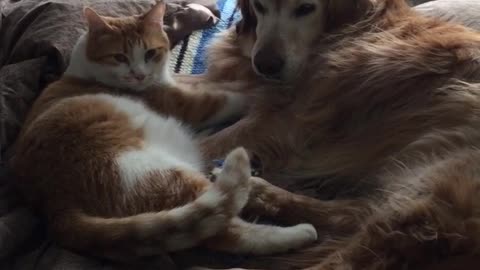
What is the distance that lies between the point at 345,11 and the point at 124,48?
619mm

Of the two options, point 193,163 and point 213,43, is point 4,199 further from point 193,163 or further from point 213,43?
point 213,43

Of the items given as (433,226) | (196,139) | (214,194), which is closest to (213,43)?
(196,139)

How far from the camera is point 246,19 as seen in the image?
2088 mm

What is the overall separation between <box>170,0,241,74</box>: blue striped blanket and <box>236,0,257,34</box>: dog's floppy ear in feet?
0.61

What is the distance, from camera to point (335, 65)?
1.74 metres

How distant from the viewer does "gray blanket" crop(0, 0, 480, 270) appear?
139 centimetres

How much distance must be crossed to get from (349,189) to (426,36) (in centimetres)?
43

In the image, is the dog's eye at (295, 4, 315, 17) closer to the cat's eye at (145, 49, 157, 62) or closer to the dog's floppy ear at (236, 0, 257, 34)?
the dog's floppy ear at (236, 0, 257, 34)

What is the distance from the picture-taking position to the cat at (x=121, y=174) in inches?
51.0

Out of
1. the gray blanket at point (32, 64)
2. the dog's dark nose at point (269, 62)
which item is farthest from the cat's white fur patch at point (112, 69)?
the dog's dark nose at point (269, 62)

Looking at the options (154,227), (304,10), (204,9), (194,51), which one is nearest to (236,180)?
(154,227)

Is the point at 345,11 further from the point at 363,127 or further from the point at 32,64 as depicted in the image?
the point at 32,64

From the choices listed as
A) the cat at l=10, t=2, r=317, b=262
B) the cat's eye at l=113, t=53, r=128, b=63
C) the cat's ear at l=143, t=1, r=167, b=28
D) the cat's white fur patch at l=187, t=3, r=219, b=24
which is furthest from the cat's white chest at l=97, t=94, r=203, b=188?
the cat's white fur patch at l=187, t=3, r=219, b=24

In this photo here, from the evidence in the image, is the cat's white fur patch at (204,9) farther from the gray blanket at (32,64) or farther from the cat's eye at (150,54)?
the cat's eye at (150,54)
